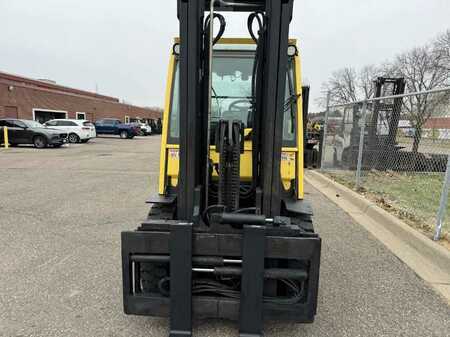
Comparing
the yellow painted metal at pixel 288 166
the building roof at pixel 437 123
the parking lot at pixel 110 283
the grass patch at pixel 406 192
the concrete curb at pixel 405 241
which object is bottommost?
the parking lot at pixel 110 283

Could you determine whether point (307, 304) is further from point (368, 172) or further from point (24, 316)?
point (368, 172)

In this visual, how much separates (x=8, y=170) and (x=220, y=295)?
1104 centimetres

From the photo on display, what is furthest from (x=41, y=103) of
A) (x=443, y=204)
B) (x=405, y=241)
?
(x=443, y=204)

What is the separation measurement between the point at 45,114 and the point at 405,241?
33568 mm


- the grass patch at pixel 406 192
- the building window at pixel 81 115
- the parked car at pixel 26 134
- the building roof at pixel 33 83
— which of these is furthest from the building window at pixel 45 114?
the grass patch at pixel 406 192

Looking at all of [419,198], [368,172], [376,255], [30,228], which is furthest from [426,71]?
[30,228]

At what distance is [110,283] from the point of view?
332 cm

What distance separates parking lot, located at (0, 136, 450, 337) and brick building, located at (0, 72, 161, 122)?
24.4 meters

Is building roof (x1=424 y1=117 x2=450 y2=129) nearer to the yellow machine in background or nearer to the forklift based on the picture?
the yellow machine in background

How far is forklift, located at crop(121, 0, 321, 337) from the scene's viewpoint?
2.31m

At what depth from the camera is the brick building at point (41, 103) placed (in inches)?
1022

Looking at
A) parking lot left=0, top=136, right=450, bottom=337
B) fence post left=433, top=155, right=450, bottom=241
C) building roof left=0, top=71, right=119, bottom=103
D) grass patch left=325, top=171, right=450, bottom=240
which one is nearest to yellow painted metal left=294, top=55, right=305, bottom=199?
parking lot left=0, top=136, right=450, bottom=337

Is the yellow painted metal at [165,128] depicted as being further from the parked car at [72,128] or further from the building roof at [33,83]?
the building roof at [33,83]

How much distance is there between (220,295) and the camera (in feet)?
8.26
